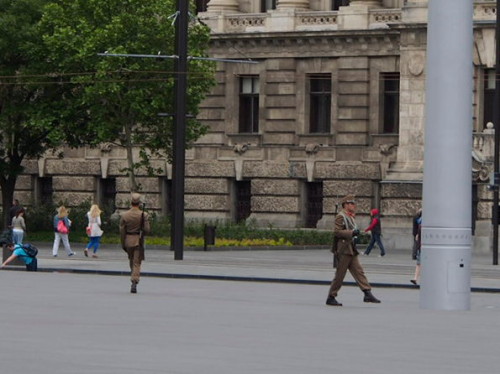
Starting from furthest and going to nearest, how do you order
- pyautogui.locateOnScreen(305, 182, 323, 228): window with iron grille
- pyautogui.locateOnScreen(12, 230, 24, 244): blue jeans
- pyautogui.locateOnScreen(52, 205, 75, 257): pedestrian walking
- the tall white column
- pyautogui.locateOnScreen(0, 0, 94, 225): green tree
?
pyautogui.locateOnScreen(305, 182, 323, 228): window with iron grille < pyautogui.locateOnScreen(0, 0, 94, 225): green tree < pyautogui.locateOnScreen(52, 205, 75, 257): pedestrian walking < pyautogui.locateOnScreen(12, 230, 24, 244): blue jeans < the tall white column

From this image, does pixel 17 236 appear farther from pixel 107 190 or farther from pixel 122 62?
pixel 107 190

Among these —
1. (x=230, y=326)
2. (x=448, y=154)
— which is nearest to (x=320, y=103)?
(x=448, y=154)

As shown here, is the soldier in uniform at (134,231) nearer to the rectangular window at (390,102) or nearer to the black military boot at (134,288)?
the black military boot at (134,288)

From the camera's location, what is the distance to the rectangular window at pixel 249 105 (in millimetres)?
66250

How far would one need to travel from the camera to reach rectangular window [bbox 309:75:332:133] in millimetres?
64375

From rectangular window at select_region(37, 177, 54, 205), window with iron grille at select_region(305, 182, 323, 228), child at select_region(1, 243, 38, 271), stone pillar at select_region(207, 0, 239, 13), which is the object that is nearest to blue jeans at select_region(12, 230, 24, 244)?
child at select_region(1, 243, 38, 271)

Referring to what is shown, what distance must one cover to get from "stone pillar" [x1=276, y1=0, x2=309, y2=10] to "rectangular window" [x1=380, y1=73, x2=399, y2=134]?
423 centimetres

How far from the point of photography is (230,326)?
77.5 ft

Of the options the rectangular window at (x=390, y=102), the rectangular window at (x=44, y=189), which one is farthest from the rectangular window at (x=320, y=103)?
the rectangular window at (x=44, y=189)

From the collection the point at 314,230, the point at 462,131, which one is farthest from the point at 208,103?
the point at 462,131

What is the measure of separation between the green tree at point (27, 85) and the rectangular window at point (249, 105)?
345 inches

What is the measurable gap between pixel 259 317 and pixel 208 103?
1637 inches

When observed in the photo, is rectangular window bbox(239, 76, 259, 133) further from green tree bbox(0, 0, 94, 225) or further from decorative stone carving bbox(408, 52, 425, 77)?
green tree bbox(0, 0, 94, 225)

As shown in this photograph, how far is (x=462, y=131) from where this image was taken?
27.5 meters
